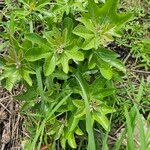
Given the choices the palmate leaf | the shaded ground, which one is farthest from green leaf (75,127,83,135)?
the palmate leaf

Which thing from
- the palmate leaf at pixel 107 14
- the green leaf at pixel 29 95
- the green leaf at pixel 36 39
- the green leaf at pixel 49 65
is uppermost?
the palmate leaf at pixel 107 14

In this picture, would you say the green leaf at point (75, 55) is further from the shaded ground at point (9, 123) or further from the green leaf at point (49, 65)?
the shaded ground at point (9, 123)

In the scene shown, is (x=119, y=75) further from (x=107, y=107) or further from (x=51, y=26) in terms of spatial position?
(x=51, y=26)

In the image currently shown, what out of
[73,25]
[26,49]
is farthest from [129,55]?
[26,49]

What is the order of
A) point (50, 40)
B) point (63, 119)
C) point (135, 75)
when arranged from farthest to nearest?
point (135, 75) → point (63, 119) → point (50, 40)

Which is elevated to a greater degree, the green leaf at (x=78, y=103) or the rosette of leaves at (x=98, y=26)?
the rosette of leaves at (x=98, y=26)

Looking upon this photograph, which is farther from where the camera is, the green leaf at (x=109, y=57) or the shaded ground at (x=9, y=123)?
the shaded ground at (x=9, y=123)

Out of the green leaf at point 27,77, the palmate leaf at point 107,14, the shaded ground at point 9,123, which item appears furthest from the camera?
the shaded ground at point 9,123

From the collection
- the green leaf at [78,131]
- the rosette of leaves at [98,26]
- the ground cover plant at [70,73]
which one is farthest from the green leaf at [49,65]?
the green leaf at [78,131]
